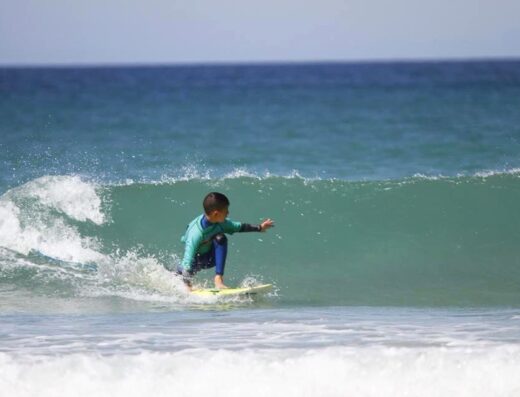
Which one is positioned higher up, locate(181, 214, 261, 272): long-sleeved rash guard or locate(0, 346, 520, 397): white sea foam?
locate(181, 214, 261, 272): long-sleeved rash guard

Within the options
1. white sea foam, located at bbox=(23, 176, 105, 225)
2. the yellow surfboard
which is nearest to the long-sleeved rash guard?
the yellow surfboard

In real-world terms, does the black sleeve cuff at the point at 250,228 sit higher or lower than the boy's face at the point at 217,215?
lower

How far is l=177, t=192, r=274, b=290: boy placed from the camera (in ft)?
33.7

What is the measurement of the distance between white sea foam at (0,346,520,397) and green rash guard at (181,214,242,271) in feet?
9.96

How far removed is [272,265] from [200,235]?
2.57 m

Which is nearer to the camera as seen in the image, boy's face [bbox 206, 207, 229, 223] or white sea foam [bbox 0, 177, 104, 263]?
boy's face [bbox 206, 207, 229, 223]

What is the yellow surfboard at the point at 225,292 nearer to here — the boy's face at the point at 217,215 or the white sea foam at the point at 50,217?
the boy's face at the point at 217,215

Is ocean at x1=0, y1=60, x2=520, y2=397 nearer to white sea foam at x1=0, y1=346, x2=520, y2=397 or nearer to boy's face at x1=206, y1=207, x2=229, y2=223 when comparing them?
white sea foam at x1=0, y1=346, x2=520, y2=397

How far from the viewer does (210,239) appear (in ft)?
34.3

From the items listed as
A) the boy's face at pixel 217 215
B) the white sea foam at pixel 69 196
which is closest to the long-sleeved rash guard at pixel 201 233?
the boy's face at pixel 217 215

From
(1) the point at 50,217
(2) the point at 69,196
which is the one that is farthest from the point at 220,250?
(2) the point at 69,196

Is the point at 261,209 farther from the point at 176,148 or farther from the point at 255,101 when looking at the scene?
the point at 255,101

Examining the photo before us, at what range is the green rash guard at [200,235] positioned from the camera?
10.4m

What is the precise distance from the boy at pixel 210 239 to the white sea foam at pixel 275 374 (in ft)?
9.73
